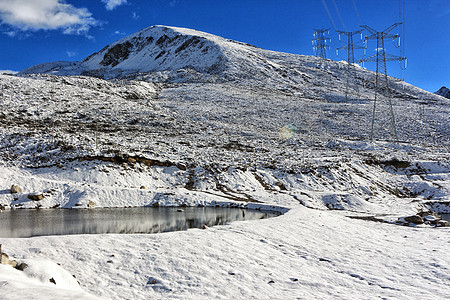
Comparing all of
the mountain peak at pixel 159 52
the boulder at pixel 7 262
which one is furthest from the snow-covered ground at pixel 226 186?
the mountain peak at pixel 159 52

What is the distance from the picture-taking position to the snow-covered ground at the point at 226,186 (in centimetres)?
862

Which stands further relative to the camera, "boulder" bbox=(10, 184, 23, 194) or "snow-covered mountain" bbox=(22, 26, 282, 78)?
"snow-covered mountain" bbox=(22, 26, 282, 78)

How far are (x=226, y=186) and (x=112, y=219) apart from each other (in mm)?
11265

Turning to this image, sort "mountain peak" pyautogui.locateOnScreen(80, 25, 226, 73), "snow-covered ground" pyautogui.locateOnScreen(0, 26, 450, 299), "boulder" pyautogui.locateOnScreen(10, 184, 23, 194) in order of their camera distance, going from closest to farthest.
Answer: "snow-covered ground" pyautogui.locateOnScreen(0, 26, 450, 299), "boulder" pyautogui.locateOnScreen(10, 184, 23, 194), "mountain peak" pyautogui.locateOnScreen(80, 25, 226, 73)

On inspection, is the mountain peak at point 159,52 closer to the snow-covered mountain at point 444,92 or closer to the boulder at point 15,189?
the boulder at point 15,189

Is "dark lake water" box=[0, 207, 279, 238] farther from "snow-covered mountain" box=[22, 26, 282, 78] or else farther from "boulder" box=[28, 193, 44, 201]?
"snow-covered mountain" box=[22, 26, 282, 78]

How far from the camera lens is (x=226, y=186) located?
2634 cm

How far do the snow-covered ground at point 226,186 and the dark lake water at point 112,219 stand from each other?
172 cm

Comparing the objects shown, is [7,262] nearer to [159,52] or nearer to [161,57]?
[161,57]

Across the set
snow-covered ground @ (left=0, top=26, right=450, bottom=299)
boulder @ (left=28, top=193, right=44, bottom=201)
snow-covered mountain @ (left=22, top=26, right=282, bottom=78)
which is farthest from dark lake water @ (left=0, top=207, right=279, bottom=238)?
snow-covered mountain @ (left=22, top=26, right=282, bottom=78)

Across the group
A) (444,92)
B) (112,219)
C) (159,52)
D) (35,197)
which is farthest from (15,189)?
(444,92)

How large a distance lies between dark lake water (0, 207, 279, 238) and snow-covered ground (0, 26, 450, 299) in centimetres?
172

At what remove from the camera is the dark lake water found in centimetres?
1441

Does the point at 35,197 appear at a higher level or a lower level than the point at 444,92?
lower
